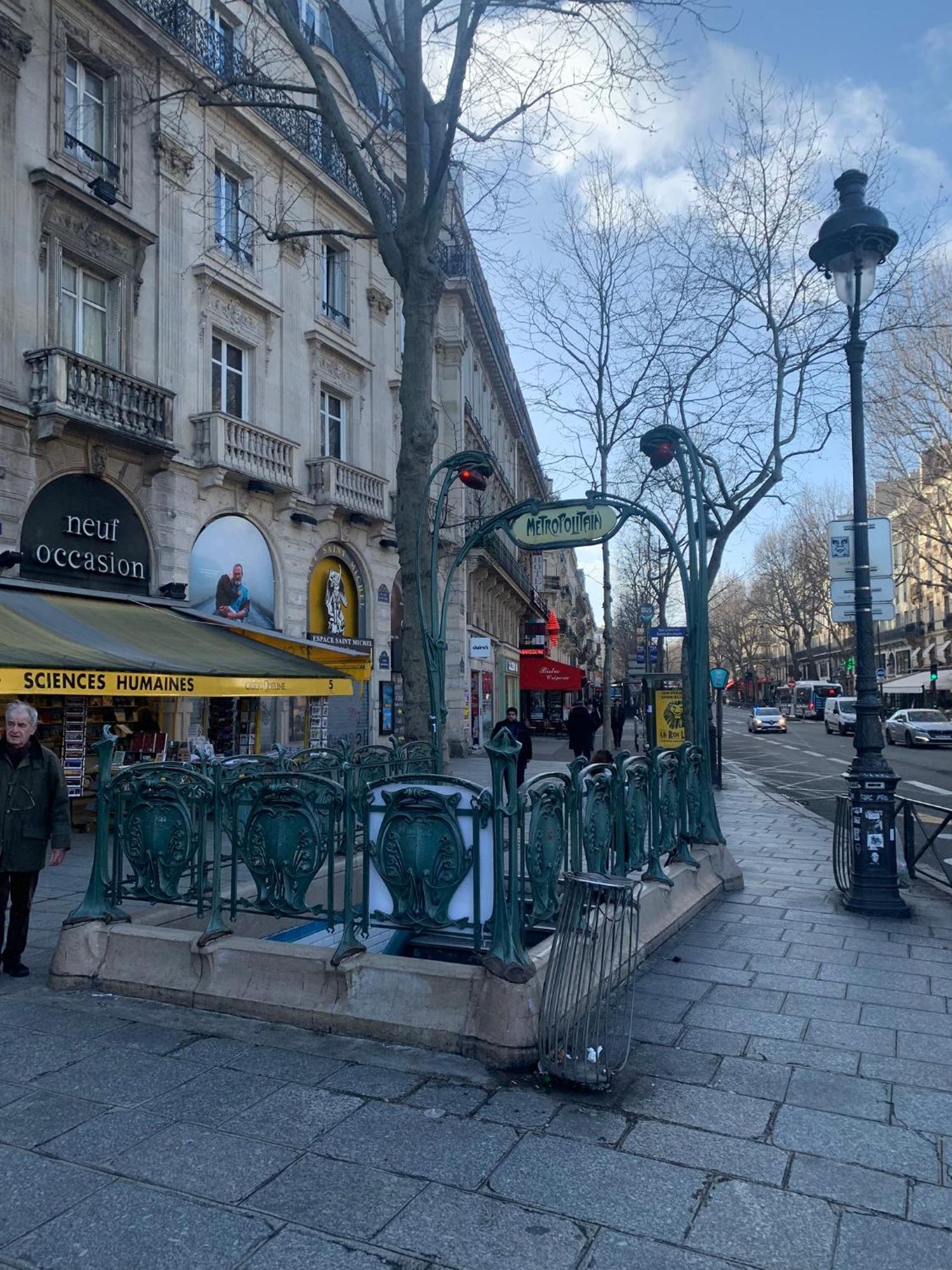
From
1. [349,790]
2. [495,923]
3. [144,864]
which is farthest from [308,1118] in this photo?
[144,864]

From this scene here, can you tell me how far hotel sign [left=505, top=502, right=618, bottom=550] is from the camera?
8.28 m

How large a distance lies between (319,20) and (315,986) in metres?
23.8

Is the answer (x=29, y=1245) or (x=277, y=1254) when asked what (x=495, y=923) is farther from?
(x=29, y=1245)

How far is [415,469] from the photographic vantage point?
10641 millimetres

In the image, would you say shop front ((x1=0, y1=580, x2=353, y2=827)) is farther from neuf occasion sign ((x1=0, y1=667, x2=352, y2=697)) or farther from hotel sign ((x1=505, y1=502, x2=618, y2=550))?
hotel sign ((x1=505, y1=502, x2=618, y2=550))

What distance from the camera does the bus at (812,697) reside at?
62594mm

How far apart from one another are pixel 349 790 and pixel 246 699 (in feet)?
44.8

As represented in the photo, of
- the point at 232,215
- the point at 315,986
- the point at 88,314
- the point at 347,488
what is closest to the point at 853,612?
the point at 315,986

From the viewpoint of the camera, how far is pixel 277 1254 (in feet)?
8.82

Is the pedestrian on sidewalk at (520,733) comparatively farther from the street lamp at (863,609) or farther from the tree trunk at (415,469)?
the street lamp at (863,609)

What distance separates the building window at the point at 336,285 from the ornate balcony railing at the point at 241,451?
4.40 m

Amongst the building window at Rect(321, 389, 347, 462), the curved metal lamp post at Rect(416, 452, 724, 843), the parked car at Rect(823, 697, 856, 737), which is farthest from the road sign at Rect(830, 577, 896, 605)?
the parked car at Rect(823, 697, 856, 737)

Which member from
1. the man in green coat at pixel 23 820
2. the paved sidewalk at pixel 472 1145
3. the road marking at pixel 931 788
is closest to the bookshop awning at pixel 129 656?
the man in green coat at pixel 23 820

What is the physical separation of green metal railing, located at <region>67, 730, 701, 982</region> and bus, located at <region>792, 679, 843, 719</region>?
59.4 m
